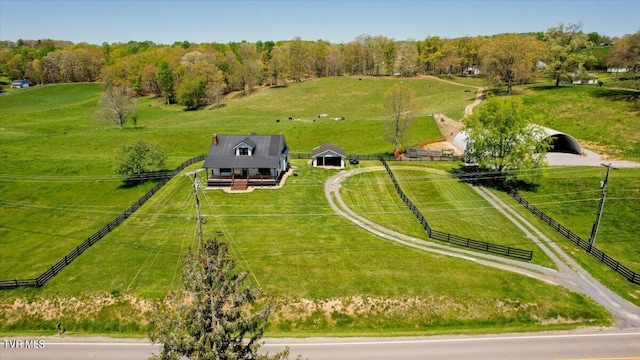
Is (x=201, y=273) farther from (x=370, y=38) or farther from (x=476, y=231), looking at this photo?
(x=370, y=38)

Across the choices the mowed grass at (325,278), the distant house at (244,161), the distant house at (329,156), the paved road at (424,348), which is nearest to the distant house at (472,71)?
the distant house at (329,156)

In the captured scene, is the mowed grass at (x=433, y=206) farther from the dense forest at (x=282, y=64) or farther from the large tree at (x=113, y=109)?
the large tree at (x=113, y=109)

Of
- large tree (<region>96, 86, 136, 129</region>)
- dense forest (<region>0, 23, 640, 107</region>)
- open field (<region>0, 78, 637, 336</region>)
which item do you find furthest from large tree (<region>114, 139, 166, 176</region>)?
dense forest (<region>0, 23, 640, 107</region>)

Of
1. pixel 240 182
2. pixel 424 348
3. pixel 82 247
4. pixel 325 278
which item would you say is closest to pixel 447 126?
pixel 240 182

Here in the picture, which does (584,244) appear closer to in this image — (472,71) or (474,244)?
(474,244)

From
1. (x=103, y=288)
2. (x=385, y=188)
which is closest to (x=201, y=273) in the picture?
(x=103, y=288)

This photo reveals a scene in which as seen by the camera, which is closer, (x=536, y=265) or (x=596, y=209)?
(x=536, y=265)

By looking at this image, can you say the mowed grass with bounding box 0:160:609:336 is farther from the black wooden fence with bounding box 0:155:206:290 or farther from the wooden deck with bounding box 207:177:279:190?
the wooden deck with bounding box 207:177:279:190
